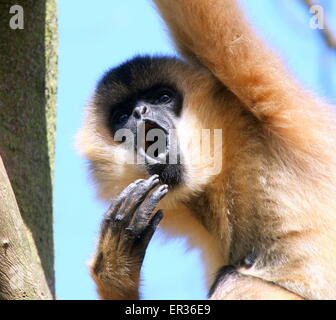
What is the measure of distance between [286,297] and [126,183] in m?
1.85

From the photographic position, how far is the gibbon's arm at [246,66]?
507cm

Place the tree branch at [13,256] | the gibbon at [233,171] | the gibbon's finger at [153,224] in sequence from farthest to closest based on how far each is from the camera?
the gibbon at [233,171]
the gibbon's finger at [153,224]
the tree branch at [13,256]

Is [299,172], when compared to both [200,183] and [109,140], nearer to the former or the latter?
[200,183]

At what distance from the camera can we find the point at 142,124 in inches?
212

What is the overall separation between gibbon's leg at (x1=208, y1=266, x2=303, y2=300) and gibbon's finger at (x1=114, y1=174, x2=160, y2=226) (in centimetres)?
97

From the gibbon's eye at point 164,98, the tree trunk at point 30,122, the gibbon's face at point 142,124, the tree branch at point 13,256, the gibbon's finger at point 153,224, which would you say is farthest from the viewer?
the gibbon's eye at point 164,98

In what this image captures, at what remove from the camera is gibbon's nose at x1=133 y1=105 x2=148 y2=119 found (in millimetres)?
5422

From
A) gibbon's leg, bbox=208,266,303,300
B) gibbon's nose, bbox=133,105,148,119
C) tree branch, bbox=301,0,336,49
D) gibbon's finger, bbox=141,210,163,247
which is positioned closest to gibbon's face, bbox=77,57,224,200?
gibbon's nose, bbox=133,105,148,119

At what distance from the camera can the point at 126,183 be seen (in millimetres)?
5836

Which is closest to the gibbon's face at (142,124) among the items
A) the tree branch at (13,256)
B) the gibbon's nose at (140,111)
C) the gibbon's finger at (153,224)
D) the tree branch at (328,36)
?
the gibbon's nose at (140,111)

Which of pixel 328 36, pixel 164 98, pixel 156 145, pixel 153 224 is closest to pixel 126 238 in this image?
pixel 153 224

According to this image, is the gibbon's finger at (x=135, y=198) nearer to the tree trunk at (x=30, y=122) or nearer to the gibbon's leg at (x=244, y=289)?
the tree trunk at (x=30, y=122)

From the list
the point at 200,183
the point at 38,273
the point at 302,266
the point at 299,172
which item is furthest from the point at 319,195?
the point at 38,273
